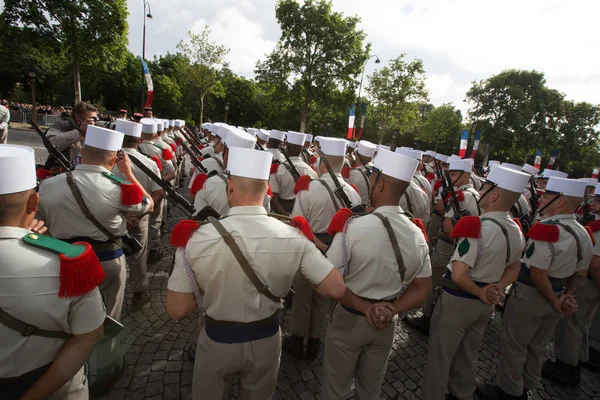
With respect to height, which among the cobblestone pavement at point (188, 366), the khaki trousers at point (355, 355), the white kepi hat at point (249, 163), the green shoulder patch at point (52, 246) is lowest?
the cobblestone pavement at point (188, 366)

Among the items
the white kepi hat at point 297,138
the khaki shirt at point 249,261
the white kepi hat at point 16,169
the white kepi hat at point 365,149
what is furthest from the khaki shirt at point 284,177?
the white kepi hat at point 16,169

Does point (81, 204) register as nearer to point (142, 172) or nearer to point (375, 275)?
point (142, 172)

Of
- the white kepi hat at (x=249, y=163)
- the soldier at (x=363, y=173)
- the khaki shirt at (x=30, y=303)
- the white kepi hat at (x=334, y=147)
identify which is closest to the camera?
the khaki shirt at (x=30, y=303)

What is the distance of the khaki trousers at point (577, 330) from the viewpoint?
412cm

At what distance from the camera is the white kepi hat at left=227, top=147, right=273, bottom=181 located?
77.2 inches

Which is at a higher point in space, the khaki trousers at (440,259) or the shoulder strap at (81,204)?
the shoulder strap at (81,204)

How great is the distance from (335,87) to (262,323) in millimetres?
31822

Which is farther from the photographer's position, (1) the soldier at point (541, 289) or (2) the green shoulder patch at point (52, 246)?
(1) the soldier at point (541, 289)

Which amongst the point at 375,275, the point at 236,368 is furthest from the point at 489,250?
the point at 236,368

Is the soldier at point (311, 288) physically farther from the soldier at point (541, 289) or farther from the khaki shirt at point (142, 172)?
the khaki shirt at point (142, 172)

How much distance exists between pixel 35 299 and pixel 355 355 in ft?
7.35

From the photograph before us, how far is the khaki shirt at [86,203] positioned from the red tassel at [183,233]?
1.67 m

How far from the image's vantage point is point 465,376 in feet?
10.9

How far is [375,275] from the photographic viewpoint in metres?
2.37
